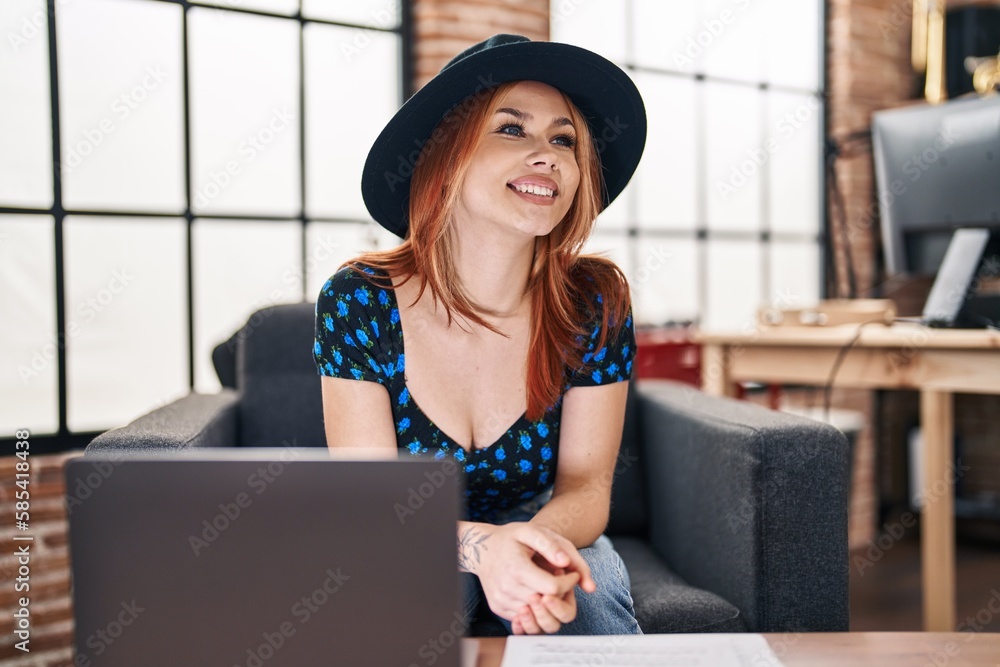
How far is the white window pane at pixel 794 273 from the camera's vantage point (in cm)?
361

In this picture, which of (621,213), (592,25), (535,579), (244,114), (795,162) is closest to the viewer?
(535,579)

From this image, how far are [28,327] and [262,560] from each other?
73.8 inches

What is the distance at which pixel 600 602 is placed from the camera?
1034 millimetres

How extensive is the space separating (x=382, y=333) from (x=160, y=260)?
1300mm

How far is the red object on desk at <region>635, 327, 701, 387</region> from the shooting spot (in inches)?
99.9

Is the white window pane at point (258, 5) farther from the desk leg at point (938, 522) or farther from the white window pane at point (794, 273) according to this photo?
the white window pane at point (794, 273)

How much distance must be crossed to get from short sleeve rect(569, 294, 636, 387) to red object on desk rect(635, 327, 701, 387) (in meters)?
1.17

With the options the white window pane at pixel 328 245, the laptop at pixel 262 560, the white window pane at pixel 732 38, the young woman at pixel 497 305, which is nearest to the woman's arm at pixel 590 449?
the young woman at pixel 497 305

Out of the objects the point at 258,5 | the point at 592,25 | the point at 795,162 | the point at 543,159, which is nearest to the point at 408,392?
the point at 543,159

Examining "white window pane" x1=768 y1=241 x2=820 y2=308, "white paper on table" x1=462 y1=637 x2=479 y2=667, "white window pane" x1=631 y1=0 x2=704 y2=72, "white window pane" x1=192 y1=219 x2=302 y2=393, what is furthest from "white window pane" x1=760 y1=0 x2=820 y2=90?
"white paper on table" x1=462 y1=637 x2=479 y2=667

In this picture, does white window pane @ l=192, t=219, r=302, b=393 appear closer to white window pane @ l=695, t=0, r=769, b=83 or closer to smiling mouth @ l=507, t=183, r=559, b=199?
smiling mouth @ l=507, t=183, r=559, b=199

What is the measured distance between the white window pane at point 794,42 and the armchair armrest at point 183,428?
9.34ft

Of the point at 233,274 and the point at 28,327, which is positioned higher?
the point at 233,274

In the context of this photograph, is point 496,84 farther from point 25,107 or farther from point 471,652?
point 25,107
